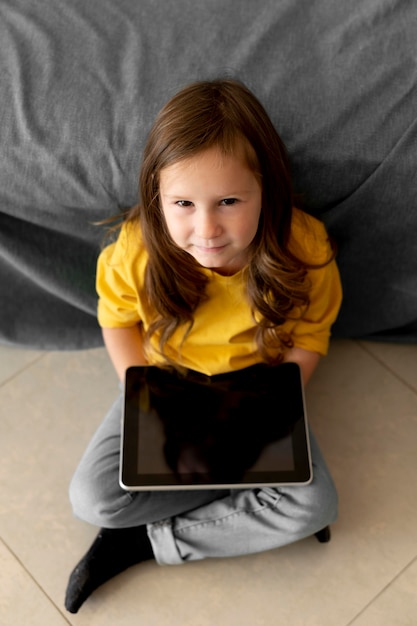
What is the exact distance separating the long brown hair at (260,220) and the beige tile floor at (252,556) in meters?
0.28

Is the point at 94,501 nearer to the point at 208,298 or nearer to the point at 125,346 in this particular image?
the point at 125,346

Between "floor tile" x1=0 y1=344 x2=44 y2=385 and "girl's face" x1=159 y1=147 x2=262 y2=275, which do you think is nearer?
"girl's face" x1=159 y1=147 x2=262 y2=275

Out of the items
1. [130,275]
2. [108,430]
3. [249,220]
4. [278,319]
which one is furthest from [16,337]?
[249,220]

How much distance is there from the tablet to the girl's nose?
1.07 ft


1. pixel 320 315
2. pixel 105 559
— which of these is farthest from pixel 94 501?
pixel 320 315

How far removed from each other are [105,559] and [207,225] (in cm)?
60

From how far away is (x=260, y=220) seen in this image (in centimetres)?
104

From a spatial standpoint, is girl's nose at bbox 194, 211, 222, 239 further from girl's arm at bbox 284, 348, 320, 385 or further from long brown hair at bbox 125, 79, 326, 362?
girl's arm at bbox 284, 348, 320, 385

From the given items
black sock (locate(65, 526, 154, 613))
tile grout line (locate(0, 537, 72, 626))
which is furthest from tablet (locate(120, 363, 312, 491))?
tile grout line (locate(0, 537, 72, 626))

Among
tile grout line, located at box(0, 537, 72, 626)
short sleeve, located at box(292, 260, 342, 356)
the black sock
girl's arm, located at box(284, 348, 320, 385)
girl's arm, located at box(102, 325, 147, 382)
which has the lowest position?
tile grout line, located at box(0, 537, 72, 626)

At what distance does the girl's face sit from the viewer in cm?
93

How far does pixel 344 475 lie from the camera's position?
137cm

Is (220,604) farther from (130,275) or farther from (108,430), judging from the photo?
(130,275)

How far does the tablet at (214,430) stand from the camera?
1173 mm
